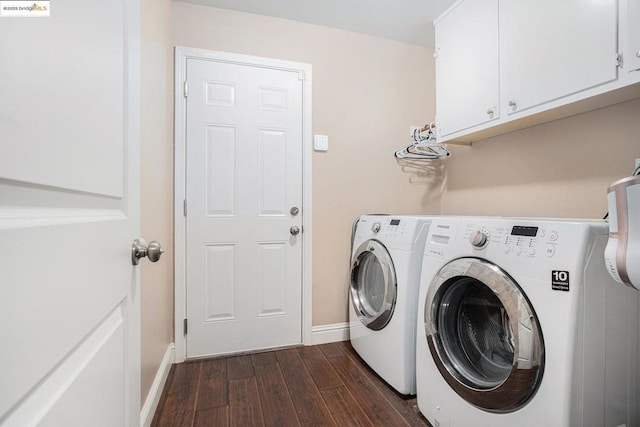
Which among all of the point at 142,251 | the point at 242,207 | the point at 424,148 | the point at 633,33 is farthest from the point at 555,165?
the point at 142,251

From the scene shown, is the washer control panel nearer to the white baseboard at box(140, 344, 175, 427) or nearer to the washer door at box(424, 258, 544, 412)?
the washer door at box(424, 258, 544, 412)

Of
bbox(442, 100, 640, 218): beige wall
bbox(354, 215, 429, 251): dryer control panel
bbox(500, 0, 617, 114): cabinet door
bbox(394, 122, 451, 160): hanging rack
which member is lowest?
bbox(354, 215, 429, 251): dryer control panel

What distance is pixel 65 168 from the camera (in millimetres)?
402

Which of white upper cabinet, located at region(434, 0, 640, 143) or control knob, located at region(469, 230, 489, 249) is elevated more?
white upper cabinet, located at region(434, 0, 640, 143)

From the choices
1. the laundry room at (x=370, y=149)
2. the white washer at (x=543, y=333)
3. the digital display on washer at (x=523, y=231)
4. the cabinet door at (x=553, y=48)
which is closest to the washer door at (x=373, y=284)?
the laundry room at (x=370, y=149)

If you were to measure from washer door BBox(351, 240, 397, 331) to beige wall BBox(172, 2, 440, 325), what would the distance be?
0.29m

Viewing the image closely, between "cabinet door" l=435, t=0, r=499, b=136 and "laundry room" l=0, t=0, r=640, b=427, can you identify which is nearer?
"laundry room" l=0, t=0, r=640, b=427

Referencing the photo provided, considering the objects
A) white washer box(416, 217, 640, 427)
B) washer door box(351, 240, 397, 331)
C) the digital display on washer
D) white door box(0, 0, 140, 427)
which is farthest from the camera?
washer door box(351, 240, 397, 331)

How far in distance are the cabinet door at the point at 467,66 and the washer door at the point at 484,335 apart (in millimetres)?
1020

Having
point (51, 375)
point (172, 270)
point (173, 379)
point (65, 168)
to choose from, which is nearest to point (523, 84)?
point (65, 168)

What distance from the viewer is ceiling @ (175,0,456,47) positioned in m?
Result: 1.95

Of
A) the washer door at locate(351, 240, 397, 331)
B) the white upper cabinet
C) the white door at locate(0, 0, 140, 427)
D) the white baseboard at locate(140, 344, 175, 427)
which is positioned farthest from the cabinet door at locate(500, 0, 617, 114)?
the white baseboard at locate(140, 344, 175, 427)

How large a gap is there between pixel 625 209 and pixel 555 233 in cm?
39

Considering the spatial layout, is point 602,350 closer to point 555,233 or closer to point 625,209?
point 555,233
